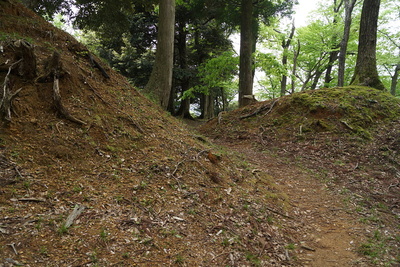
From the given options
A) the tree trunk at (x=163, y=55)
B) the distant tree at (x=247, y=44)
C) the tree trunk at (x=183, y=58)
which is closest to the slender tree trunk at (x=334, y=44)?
the distant tree at (x=247, y=44)

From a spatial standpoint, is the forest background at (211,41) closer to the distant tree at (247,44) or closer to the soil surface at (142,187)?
the distant tree at (247,44)

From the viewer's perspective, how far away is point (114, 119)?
496cm

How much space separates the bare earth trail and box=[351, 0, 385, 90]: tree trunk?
6579 millimetres

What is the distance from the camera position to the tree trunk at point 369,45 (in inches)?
388

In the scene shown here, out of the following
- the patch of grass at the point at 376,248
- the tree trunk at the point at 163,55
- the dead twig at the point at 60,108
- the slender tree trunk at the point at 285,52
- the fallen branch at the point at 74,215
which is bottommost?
the patch of grass at the point at 376,248

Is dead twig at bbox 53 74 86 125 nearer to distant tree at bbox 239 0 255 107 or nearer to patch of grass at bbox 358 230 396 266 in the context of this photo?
patch of grass at bbox 358 230 396 266

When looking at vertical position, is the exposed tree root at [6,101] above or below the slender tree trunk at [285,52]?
below

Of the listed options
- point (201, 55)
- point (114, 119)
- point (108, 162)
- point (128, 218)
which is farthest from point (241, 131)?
point (201, 55)

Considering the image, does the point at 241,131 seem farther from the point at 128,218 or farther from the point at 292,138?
the point at 128,218

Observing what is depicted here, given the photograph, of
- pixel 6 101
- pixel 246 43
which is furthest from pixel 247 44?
pixel 6 101

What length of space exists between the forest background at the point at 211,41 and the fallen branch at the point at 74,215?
9.01 metres

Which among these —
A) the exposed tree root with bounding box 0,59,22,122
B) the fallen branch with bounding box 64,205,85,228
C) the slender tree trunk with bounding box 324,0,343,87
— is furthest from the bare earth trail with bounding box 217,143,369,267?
the slender tree trunk with bounding box 324,0,343,87

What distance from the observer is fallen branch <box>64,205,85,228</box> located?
257 cm

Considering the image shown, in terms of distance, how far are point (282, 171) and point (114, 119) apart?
462 centimetres
